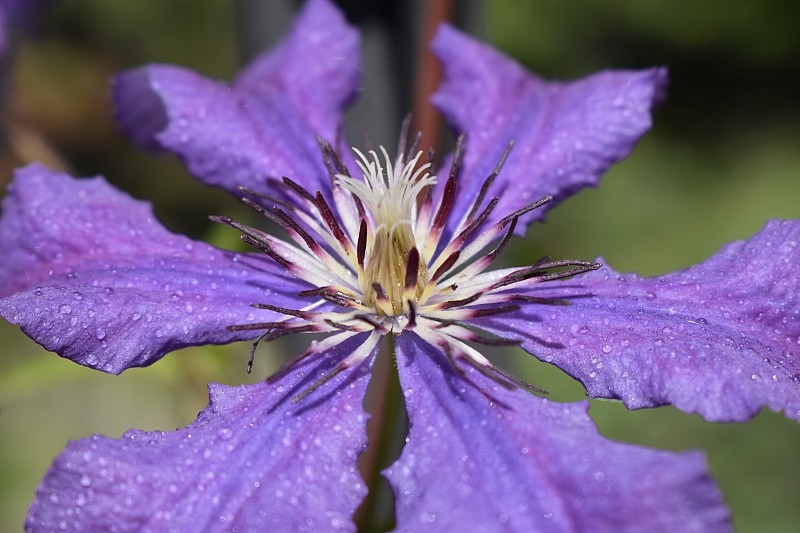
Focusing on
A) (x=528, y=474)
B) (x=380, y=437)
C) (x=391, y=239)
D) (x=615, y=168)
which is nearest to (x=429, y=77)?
(x=391, y=239)

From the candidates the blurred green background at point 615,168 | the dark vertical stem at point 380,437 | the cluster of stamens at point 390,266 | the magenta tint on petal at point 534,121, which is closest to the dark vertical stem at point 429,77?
the magenta tint on petal at point 534,121

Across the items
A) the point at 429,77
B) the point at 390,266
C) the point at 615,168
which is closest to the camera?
the point at 390,266

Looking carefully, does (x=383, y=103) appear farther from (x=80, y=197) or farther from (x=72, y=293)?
(x=72, y=293)

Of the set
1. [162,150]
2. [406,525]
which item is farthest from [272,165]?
[406,525]

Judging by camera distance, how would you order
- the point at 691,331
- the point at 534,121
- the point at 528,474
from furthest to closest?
the point at 534,121, the point at 691,331, the point at 528,474

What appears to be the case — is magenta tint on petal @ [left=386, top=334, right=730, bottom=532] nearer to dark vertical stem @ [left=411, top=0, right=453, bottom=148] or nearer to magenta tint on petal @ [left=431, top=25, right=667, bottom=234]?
magenta tint on petal @ [left=431, top=25, right=667, bottom=234]

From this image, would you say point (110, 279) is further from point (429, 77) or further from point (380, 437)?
point (429, 77)

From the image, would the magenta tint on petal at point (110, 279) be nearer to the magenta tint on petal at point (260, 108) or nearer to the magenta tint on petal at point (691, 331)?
the magenta tint on petal at point (260, 108)
